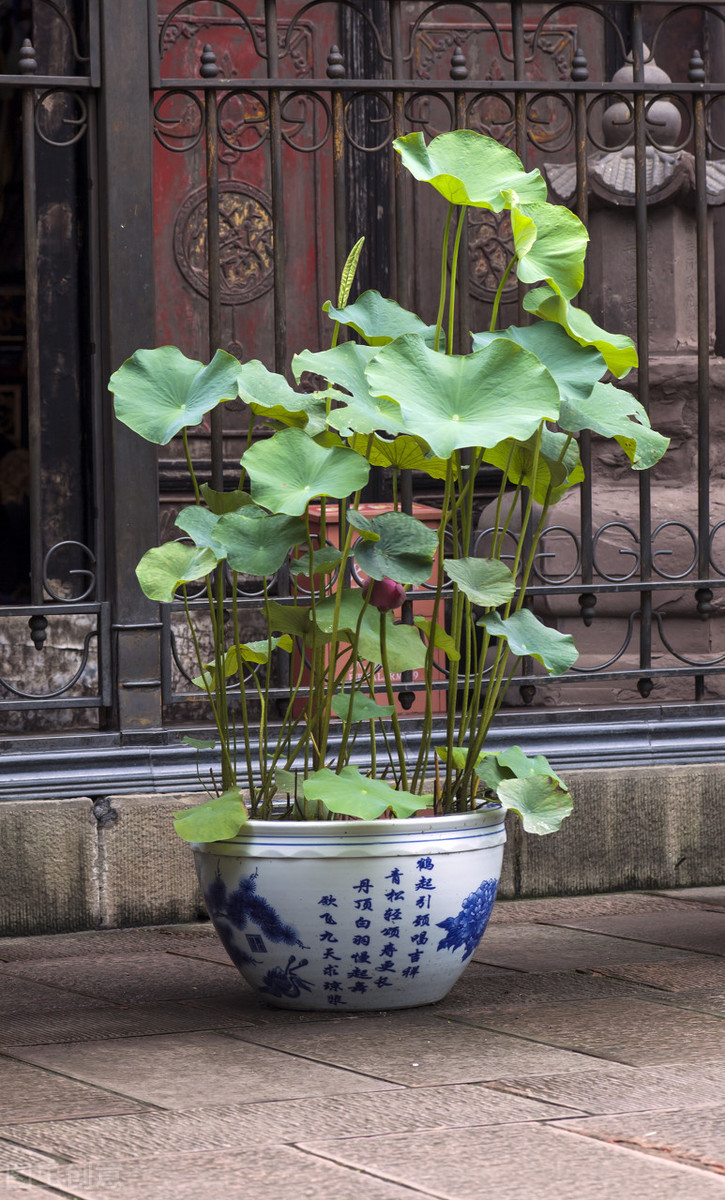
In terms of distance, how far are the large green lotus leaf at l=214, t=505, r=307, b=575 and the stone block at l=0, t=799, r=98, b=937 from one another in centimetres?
125

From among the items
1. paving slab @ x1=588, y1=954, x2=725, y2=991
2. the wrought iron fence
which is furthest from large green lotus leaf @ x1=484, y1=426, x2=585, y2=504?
paving slab @ x1=588, y1=954, x2=725, y2=991

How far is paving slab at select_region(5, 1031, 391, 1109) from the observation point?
9.36 ft

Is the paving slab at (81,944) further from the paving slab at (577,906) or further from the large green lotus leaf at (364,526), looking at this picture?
the large green lotus leaf at (364,526)

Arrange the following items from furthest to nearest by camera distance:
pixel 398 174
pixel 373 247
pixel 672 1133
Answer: pixel 373 247
pixel 398 174
pixel 672 1133

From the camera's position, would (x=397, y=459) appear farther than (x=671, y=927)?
No

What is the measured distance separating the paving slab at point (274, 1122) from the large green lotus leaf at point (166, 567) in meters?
1.03

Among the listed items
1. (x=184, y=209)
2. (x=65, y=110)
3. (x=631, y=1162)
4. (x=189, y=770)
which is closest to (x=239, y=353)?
(x=184, y=209)

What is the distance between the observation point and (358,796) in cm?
323

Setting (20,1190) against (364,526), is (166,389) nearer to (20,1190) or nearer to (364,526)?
(364,526)

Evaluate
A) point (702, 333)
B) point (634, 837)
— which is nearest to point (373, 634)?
point (634, 837)

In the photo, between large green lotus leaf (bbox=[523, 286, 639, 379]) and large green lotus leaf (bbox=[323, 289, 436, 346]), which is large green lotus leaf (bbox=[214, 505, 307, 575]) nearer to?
large green lotus leaf (bbox=[323, 289, 436, 346])

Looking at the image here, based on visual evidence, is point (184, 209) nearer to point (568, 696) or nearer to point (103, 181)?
point (103, 181)

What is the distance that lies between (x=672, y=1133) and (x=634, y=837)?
2.13 m

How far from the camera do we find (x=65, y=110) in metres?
5.93
